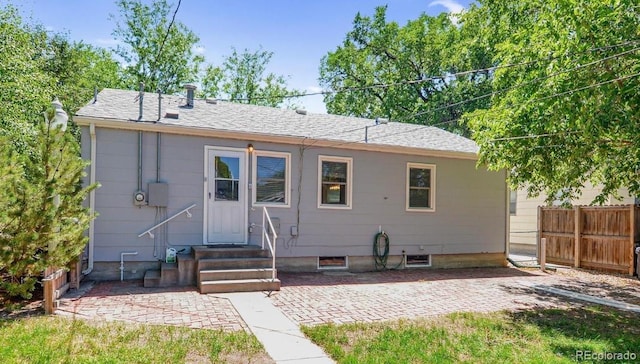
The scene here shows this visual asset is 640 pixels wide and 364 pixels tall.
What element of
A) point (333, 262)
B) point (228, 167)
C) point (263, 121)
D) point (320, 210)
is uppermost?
point (263, 121)

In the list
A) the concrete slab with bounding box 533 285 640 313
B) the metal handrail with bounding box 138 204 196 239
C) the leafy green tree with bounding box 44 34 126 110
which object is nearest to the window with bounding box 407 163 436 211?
the concrete slab with bounding box 533 285 640 313

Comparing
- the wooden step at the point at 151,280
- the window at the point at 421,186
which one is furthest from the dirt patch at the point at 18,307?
the window at the point at 421,186

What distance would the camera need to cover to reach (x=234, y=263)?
775cm

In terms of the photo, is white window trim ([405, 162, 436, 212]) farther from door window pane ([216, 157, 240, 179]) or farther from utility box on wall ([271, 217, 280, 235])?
door window pane ([216, 157, 240, 179])

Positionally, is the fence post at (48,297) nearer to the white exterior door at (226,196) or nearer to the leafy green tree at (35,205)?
the leafy green tree at (35,205)

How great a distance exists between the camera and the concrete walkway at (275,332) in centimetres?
436

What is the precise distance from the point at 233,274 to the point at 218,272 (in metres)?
0.28

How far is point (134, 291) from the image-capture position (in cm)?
709

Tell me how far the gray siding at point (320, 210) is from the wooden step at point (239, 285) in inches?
63.7

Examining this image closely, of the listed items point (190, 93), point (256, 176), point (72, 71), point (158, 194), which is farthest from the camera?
point (72, 71)

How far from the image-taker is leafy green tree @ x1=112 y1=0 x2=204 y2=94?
75.1 feet

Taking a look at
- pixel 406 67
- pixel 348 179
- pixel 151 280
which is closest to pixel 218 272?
pixel 151 280

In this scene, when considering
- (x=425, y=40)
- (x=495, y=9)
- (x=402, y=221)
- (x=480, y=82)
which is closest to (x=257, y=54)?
(x=425, y=40)

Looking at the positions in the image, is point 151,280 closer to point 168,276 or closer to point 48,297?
point 168,276
